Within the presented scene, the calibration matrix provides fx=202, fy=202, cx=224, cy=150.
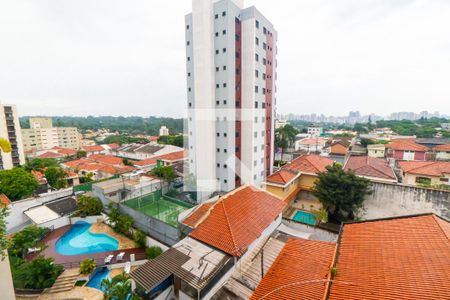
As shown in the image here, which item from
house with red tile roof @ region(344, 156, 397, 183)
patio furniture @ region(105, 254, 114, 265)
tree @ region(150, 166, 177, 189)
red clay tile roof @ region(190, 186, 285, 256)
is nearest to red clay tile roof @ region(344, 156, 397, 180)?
house with red tile roof @ region(344, 156, 397, 183)

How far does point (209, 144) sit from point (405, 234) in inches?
609

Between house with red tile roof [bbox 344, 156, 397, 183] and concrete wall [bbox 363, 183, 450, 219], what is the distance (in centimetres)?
192

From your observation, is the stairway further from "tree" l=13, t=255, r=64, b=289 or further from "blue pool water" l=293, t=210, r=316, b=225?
"blue pool water" l=293, t=210, r=316, b=225

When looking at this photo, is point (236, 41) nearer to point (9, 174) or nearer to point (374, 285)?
point (374, 285)

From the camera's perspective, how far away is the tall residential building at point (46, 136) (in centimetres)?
5303

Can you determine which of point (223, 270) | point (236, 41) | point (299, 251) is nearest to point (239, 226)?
point (223, 270)

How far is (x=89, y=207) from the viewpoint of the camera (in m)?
17.8

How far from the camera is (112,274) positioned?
12.1 meters

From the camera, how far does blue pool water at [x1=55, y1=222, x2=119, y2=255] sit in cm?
1469

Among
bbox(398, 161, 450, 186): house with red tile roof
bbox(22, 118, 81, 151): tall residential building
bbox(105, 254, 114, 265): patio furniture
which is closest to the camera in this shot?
bbox(105, 254, 114, 265): patio furniture

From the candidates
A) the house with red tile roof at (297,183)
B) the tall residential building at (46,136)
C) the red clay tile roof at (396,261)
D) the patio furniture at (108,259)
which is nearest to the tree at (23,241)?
the patio furniture at (108,259)

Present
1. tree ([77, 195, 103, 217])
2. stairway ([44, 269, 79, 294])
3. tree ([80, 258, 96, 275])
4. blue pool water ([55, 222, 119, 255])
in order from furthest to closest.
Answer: tree ([77, 195, 103, 217])
blue pool water ([55, 222, 119, 255])
tree ([80, 258, 96, 275])
stairway ([44, 269, 79, 294])

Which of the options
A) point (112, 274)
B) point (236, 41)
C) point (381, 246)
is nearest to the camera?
point (381, 246)

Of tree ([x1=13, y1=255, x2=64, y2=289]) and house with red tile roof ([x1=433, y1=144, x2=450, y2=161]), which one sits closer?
tree ([x1=13, y1=255, x2=64, y2=289])
